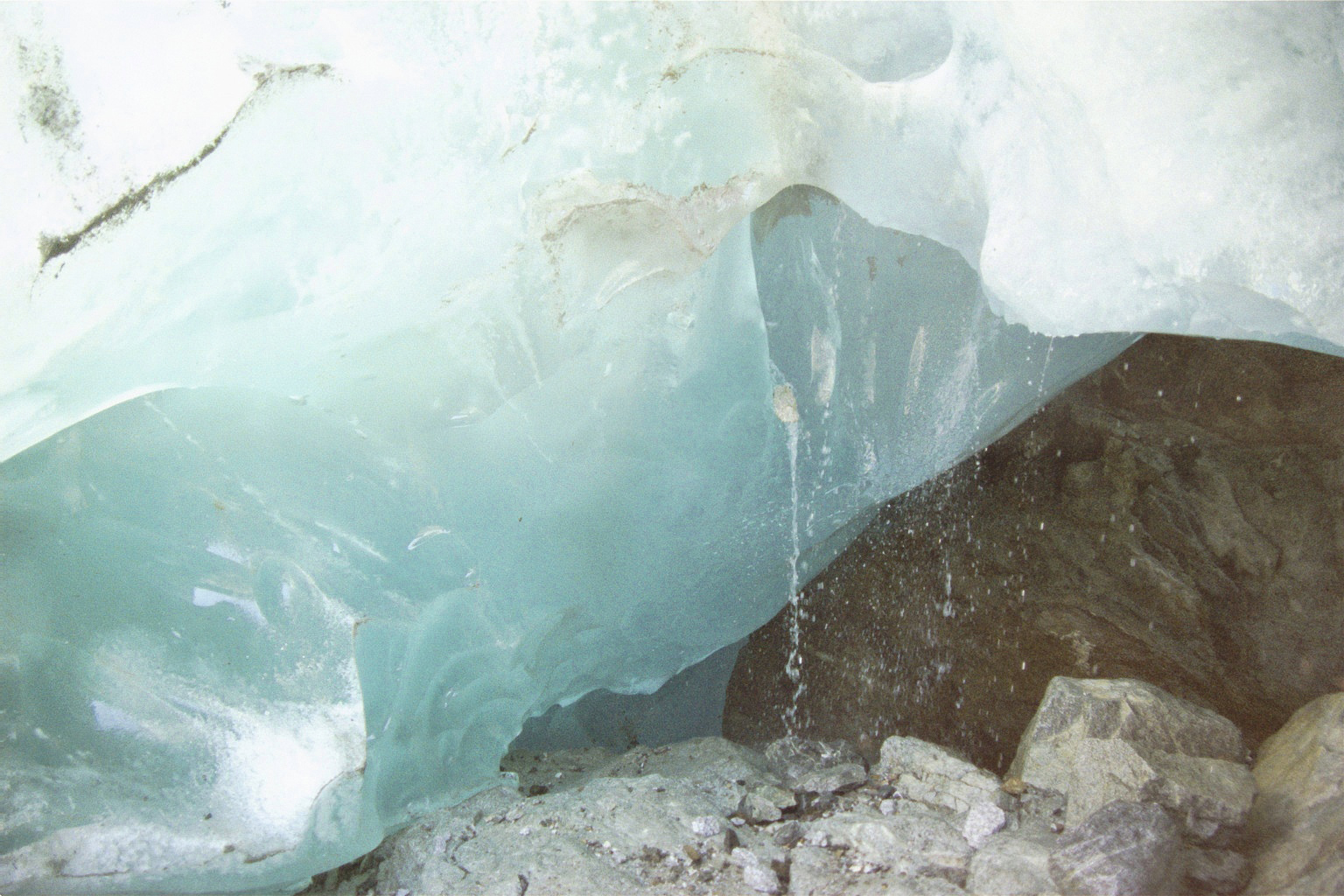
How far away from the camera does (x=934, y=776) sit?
2.12m

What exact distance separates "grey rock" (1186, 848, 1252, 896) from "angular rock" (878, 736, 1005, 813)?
0.49 meters

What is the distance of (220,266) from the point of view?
1.61 metres

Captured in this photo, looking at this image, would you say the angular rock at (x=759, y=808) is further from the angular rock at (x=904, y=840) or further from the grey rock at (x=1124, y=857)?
the grey rock at (x=1124, y=857)

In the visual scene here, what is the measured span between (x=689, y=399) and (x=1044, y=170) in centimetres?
87

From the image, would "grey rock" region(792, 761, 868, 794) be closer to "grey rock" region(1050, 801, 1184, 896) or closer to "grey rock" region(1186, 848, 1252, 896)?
"grey rock" region(1050, 801, 1184, 896)

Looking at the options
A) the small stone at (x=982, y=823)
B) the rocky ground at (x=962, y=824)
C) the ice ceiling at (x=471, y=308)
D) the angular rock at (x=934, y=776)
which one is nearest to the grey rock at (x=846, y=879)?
the rocky ground at (x=962, y=824)

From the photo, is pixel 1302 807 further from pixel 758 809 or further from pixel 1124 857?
pixel 758 809

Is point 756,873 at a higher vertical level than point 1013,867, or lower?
higher

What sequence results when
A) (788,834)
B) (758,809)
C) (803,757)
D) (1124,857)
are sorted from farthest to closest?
(803,757) → (758,809) → (788,834) → (1124,857)

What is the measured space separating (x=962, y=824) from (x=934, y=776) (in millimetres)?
209

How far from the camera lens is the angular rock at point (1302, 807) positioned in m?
1.42

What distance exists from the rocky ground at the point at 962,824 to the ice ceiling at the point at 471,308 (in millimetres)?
278

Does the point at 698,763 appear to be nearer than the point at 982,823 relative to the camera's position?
No

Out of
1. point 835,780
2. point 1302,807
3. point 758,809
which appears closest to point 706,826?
point 758,809
